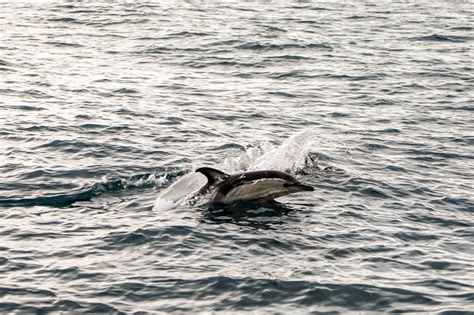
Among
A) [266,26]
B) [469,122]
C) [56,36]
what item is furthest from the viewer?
[266,26]

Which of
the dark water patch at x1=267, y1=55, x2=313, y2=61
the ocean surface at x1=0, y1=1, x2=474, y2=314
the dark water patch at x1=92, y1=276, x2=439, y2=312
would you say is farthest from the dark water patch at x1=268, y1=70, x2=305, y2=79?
the dark water patch at x1=92, y1=276, x2=439, y2=312

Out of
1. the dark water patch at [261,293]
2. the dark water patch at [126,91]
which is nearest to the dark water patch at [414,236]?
the dark water patch at [261,293]

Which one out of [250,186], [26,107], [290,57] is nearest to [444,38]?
[290,57]

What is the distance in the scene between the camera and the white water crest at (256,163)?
1755 centimetres

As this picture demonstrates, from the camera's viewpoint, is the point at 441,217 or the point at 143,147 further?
the point at 143,147

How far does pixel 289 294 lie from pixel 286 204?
4.38 metres

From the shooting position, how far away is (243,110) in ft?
84.3

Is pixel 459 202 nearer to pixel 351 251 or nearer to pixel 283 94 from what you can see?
pixel 351 251

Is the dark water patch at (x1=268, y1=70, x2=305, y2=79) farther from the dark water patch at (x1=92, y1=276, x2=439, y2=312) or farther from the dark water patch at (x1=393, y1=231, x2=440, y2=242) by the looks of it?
the dark water patch at (x1=92, y1=276, x2=439, y2=312)

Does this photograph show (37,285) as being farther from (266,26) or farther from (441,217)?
(266,26)

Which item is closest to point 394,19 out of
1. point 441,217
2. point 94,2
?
point 94,2

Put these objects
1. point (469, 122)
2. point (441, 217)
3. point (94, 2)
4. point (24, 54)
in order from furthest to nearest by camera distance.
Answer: point (94, 2)
point (24, 54)
point (469, 122)
point (441, 217)

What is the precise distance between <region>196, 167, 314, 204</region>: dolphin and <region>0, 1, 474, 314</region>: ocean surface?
0.99ft

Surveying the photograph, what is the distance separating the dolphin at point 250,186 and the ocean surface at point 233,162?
11.9 inches
